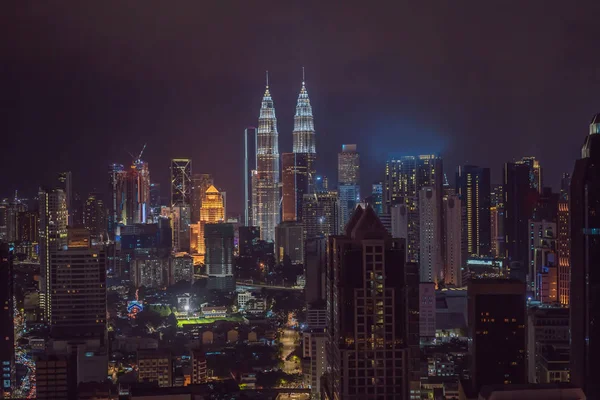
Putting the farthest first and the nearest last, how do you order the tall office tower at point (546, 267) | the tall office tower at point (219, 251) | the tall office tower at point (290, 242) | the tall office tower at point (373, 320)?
the tall office tower at point (290, 242) → the tall office tower at point (219, 251) → the tall office tower at point (546, 267) → the tall office tower at point (373, 320)

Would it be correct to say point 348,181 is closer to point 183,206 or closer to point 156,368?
point 183,206

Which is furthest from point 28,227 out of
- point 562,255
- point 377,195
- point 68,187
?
point 562,255

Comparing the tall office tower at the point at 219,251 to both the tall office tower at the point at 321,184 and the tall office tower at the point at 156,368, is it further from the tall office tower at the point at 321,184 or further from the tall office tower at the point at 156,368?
the tall office tower at the point at 156,368

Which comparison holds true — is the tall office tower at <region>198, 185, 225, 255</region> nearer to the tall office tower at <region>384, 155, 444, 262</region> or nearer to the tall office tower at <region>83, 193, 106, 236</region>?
the tall office tower at <region>83, 193, 106, 236</region>

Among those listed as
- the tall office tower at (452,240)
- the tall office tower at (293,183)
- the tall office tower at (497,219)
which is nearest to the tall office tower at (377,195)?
the tall office tower at (452,240)

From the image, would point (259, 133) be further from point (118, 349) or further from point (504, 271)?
point (118, 349)

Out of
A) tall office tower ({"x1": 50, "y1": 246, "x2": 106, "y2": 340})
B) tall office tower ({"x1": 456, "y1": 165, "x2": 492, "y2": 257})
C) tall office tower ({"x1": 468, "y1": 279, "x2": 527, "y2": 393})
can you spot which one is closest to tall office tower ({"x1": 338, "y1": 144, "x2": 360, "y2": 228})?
tall office tower ({"x1": 456, "y1": 165, "x2": 492, "y2": 257})

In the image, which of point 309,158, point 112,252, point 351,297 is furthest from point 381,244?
point 309,158
